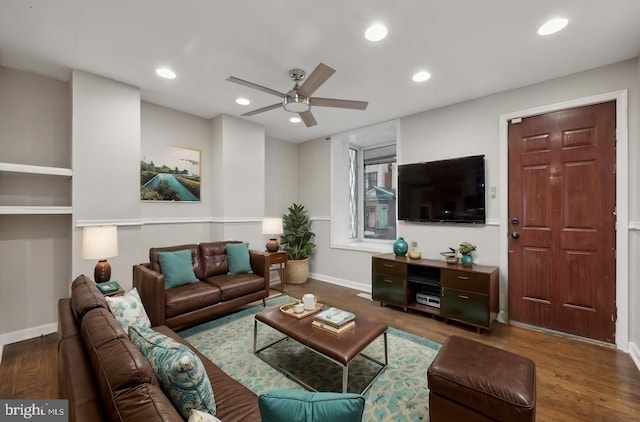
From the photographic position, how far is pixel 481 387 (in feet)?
4.61

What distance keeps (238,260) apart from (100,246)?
1501 mm

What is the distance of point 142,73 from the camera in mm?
2826

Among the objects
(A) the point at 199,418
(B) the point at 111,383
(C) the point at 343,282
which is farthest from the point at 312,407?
(C) the point at 343,282

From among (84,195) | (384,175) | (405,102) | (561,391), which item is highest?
(405,102)

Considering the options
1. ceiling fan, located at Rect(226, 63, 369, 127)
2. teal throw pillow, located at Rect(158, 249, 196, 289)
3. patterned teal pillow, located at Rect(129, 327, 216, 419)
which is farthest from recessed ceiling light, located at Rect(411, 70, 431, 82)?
teal throw pillow, located at Rect(158, 249, 196, 289)

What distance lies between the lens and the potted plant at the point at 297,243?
4852mm

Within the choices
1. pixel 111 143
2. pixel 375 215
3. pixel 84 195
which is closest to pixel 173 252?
pixel 84 195

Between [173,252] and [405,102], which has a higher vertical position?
[405,102]

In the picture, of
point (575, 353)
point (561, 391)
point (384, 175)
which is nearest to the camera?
point (561, 391)

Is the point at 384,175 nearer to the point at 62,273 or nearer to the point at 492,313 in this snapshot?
the point at 492,313

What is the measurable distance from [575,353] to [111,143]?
511cm

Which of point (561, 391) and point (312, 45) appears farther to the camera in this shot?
point (312, 45)

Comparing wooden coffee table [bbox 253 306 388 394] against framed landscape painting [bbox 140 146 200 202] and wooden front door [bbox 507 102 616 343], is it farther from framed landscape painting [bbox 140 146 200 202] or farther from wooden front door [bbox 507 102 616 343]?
framed landscape painting [bbox 140 146 200 202]

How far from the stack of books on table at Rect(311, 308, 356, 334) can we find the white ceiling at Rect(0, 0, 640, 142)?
2.28 metres
